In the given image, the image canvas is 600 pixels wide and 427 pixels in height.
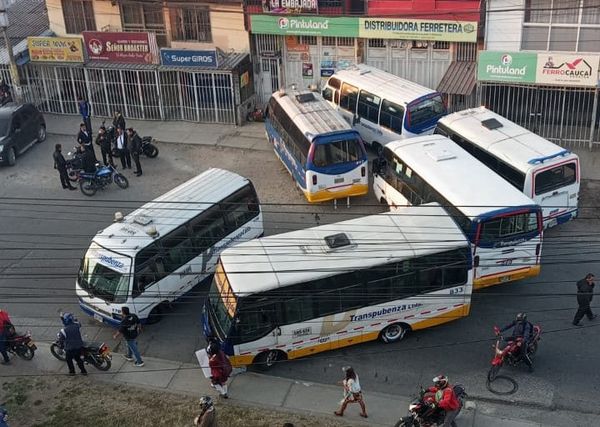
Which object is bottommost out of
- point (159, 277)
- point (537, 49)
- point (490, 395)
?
point (490, 395)

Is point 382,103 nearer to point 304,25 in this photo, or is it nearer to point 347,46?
point 347,46

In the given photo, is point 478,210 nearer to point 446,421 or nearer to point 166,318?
point 446,421

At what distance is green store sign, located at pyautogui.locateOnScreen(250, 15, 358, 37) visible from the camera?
2688cm

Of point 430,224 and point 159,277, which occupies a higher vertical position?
point 430,224

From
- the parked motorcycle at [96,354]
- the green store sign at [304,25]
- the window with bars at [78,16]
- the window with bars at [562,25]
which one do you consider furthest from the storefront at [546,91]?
the window with bars at [78,16]

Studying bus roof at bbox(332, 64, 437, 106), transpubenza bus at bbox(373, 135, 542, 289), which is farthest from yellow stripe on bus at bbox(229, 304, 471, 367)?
bus roof at bbox(332, 64, 437, 106)

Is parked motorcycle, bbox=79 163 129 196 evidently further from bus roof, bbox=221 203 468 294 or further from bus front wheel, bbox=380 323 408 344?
bus front wheel, bbox=380 323 408 344

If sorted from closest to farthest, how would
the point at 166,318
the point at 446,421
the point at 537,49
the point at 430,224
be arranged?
the point at 446,421 < the point at 430,224 < the point at 166,318 < the point at 537,49

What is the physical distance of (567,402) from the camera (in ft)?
49.1

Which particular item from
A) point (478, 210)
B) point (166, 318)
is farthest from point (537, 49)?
point (166, 318)

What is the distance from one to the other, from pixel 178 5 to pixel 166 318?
14.4 metres

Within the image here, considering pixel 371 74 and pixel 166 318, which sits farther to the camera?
pixel 371 74

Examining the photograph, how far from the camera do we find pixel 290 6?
1061 inches

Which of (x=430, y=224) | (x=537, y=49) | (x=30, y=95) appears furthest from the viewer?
(x=30, y=95)
